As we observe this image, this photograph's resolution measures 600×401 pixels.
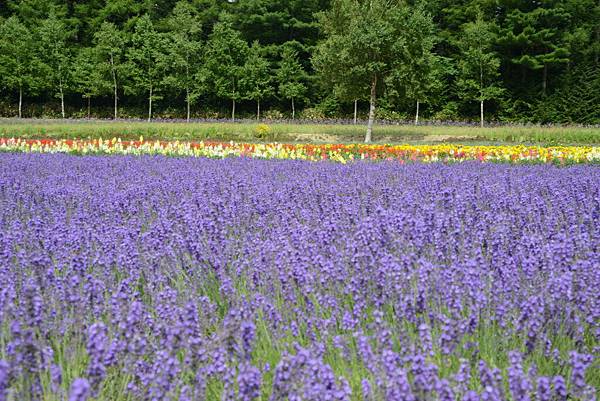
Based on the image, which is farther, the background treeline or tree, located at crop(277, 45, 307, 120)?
tree, located at crop(277, 45, 307, 120)

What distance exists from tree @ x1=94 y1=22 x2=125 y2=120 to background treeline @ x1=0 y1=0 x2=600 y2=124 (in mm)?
76

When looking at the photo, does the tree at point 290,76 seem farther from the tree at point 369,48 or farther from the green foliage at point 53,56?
the green foliage at point 53,56

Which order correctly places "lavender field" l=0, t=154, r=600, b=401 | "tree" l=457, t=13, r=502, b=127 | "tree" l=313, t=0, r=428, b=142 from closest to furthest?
"lavender field" l=0, t=154, r=600, b=401 → "tree" l=313, t=0, r=428, b=142 → "tree" l=457, t=13, r=502, b=127

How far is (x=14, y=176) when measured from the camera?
25.6 feet

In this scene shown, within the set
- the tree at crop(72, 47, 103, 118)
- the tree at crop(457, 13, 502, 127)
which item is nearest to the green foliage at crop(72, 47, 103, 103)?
the tree at crop(72, 47, 103, 118)

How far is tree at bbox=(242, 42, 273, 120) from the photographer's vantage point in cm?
3588

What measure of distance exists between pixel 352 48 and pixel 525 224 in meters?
18.6

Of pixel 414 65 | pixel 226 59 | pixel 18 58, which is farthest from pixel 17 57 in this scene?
pixel 414 65

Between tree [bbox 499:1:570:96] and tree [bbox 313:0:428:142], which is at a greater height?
tree [bbox 499:1:570:96]

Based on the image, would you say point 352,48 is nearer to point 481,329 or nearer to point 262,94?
point 262,94

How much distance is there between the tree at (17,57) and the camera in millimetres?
35875

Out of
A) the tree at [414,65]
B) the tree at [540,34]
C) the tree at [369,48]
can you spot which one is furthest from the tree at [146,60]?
the tree at [540,34]

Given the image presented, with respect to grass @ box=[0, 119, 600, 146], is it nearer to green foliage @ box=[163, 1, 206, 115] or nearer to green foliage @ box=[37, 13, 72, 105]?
green foliage @ box=[163, 1, 206, 115]

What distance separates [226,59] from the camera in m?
35.9
